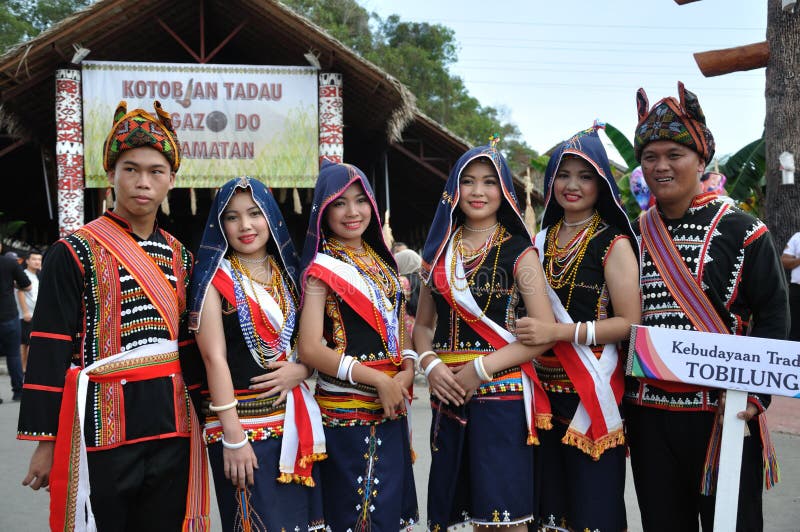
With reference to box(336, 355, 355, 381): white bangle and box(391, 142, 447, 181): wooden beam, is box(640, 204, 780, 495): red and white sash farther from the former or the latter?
box(391, 142, 447, 181): wooden beam

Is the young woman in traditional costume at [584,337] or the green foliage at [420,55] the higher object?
the green foliage at [420,55]

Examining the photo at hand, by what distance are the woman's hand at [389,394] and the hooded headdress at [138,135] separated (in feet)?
3.99

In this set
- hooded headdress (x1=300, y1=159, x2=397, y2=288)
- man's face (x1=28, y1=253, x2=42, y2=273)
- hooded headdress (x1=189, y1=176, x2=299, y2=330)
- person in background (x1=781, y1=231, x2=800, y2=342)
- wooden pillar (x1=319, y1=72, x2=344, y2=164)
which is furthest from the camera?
wooden pillar (x1=319, y1=72, x2=344, y2=164)

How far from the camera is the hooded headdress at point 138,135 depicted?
2.59 m

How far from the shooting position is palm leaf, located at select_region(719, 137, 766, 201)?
420 inches

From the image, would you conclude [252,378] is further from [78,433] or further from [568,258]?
[568,258]

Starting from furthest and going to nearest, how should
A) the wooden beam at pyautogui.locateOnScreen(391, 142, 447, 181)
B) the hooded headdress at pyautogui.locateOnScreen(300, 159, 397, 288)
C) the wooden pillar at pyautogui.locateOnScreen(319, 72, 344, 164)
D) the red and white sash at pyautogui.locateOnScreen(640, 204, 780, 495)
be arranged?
the wooden beam at pyautogui.locateOnScreen(391, 142, 447, 181)
the wooden pillar at pyautogui.locateOnScreen(319, 72, 344, 164)
the hooded headdress at pyautogui.locateOnScreen(300, 159, 397, 288)
the red and white sash at pyautogui.locateOnScreen(640, 204, 780, 495)

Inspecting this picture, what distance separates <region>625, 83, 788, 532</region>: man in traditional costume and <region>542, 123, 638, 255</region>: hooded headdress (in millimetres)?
147

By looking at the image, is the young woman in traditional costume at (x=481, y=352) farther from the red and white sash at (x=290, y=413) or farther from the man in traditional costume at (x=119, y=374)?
the man in traditional costume at (x=119, y=374)

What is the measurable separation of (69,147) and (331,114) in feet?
11.5

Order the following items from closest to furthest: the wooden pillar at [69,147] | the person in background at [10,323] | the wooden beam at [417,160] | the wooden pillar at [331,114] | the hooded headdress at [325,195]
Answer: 1. the hooded headdress at [325,195]
2. the person in background at [10,323]
3. the wooden pillar at [69,147]
4. the wooden pillar at [331,114]
5. the wooden beam at [417,160]

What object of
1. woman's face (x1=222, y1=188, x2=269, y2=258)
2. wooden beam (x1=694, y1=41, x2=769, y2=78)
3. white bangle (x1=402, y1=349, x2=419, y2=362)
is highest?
wooden beam (x1=694, y1=41, x2=769, y2=78)

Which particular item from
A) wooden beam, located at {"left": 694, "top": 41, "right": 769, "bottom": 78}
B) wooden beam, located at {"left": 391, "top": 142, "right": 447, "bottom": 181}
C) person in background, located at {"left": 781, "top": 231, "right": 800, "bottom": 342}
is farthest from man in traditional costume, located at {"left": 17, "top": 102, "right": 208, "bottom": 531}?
wooden beam, located at {"left": 391, "top": 142, "right": 447, "bottom": 181}

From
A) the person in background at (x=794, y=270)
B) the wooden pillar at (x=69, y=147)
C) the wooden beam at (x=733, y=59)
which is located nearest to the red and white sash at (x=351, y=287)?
the wooden beam at (x=733, y=59)
